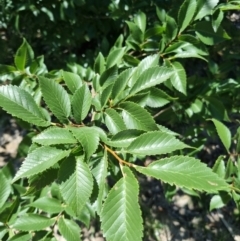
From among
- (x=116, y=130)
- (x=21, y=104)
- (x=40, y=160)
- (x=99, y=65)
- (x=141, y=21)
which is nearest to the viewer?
(x=40, y=160)

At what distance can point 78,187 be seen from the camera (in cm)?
104

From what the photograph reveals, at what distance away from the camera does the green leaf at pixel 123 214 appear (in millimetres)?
933

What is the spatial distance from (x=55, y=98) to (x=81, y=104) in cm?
9

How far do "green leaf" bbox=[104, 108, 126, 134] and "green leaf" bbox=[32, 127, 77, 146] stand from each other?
0.70ft

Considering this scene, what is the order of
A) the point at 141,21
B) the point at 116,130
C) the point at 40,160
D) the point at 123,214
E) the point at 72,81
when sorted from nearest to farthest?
the point at 123,214, the point at 40,160, the point at 116,130, the point at 72,81, the point at 141,21

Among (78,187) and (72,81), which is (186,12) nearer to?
(72,81)

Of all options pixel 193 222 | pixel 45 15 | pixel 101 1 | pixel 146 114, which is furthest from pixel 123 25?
pixel 193 222

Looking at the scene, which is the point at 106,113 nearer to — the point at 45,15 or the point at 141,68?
the point at 141,68

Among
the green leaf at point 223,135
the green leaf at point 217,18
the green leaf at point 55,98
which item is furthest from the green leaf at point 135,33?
the green leaf at point 55,98

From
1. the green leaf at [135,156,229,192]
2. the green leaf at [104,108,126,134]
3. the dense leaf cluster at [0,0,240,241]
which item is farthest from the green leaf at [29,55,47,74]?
the green leaf at [135,156,229,192]

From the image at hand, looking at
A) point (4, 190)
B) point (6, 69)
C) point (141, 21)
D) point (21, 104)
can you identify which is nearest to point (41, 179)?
point (21, 104)

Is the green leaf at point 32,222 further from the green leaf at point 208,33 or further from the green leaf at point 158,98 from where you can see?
the green leaf at point 208,33

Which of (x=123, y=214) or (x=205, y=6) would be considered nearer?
(x=123, y=214)

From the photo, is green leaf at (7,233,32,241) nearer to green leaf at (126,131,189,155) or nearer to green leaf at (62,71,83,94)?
green leaf at (62,71,83,94)
